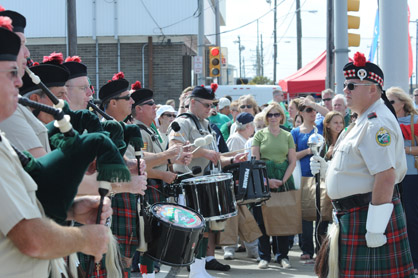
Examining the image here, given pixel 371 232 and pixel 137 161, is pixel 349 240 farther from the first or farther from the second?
pixel 137 161

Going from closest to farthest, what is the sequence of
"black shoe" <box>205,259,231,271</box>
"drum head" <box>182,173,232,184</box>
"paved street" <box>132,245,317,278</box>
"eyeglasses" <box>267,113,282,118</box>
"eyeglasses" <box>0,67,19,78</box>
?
"eyeglasses" <box>0,67,19,78</box> → "drum head" <box>182,173,232,184</box> → "paved street" <box>132,245,317,278</box> → "black shoe" <box>205,259,231,271</box> → "eyeglasses" <box>267,113,282,118</box>

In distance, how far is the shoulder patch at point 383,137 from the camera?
→ 13.9 feet

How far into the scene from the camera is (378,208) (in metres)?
4.18

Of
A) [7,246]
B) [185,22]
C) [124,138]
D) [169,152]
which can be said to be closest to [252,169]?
[169,152]

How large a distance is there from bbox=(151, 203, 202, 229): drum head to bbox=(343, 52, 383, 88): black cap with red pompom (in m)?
1.73

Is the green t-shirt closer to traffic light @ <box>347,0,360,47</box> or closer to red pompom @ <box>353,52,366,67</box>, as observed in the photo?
red pompom @ <box>353,52,366,67</box>

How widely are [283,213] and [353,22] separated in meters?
5.27

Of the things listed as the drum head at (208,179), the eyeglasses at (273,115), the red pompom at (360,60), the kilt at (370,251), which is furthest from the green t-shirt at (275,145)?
the kilt at (370,251)

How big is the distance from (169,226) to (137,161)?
1037 mm

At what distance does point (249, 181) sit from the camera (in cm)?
662

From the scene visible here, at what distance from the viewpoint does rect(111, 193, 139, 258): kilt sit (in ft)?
16.2

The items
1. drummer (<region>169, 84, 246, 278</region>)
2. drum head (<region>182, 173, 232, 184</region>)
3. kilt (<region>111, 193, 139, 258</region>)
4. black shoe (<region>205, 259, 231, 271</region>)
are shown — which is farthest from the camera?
black shoe (<region>205, 259, 231, 271</region>)

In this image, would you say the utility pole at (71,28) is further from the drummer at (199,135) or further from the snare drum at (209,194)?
the snare drum at (209,194)

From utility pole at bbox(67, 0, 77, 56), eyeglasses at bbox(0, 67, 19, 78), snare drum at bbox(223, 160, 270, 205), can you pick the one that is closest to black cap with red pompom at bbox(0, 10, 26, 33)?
eyeglasses at bbox(0, 67, 19, 78)
